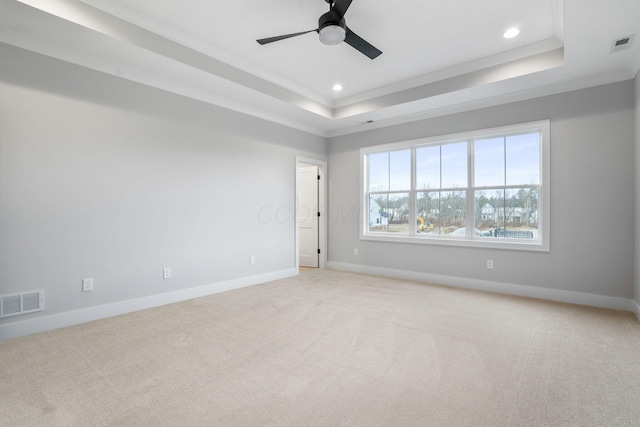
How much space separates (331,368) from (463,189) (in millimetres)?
3557

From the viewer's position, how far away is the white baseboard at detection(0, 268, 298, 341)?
9.02ft

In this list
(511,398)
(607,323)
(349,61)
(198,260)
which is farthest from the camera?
(198,260)

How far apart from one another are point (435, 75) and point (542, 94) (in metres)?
1.38

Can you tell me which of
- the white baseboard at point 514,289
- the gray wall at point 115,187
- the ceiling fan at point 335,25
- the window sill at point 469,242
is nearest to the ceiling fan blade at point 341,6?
the ceiling fan at point 335,25

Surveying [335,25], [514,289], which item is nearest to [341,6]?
[335,25]

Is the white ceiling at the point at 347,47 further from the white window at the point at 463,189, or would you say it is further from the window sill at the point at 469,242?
the window sill at the point at 469,242

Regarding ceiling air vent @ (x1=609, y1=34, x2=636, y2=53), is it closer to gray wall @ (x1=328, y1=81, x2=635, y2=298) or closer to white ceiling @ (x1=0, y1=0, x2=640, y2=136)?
white ceiling @ (x1=0, y1=0, x2=640, y2=136)

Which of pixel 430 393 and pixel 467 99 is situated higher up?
pixel 467 99

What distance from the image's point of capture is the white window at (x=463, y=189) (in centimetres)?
407

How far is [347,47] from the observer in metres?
3.44

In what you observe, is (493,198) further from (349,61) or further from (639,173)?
(349,61)

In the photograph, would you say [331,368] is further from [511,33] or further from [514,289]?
[511,33]

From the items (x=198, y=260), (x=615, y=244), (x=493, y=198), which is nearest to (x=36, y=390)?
(x=198, y=260)

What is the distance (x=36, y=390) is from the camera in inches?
75.1
